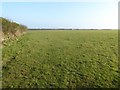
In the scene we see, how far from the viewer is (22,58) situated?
76.0 feet

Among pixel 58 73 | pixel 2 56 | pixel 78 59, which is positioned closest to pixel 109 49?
pixel 78 59

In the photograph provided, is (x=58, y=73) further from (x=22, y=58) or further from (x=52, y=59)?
(x=22, y=58)

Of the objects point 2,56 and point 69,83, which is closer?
point 69,83

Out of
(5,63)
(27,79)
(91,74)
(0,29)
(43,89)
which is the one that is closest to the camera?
(43,89)

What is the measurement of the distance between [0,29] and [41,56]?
7.24m

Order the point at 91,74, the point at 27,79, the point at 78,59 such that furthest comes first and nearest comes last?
the point at 78,59
the point at 91,74
the point at 27,79

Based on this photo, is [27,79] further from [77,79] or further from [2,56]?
[2,56]

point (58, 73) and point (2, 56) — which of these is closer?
point (58, 73)

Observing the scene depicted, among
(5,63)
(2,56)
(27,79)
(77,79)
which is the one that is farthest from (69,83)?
(2,56)

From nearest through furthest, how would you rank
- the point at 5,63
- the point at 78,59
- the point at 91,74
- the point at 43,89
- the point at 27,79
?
the point at 43,89, the point at 27,79, the point at 91,74, the point at 5,63, the point at 78,59

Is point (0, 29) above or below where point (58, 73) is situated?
above

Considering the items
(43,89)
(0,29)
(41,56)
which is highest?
(0,29)

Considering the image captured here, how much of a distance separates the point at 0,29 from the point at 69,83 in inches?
561

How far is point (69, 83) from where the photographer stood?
17.1 m
